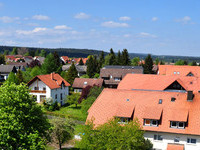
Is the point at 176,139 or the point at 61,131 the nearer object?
the point at 176,139

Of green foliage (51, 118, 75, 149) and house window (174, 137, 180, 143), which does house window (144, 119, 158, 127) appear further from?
green foliage (51, 118, 75, 149)

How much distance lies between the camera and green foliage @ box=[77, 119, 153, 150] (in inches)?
1000

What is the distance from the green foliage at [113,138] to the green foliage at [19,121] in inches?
186

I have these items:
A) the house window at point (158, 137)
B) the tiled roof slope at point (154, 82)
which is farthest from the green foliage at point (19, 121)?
the tiled roof slope at point (154, 82)

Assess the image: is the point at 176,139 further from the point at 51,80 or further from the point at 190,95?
the point at 51,80

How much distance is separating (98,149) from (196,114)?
1375 centimetres

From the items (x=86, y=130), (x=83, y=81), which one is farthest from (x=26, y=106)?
(x=83, y=81)

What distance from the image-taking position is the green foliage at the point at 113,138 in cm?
2541

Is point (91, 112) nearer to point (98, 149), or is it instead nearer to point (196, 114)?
point (98, 149)

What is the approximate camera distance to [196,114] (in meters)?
31.2

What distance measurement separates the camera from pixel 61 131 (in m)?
32.8

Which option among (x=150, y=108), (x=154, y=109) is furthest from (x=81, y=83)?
(x=154, y=109)

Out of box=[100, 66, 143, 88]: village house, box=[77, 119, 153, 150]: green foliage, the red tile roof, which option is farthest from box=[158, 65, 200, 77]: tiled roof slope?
box=[77, 119, 153, 150]: green foliage

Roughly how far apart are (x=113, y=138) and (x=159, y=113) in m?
8.70
